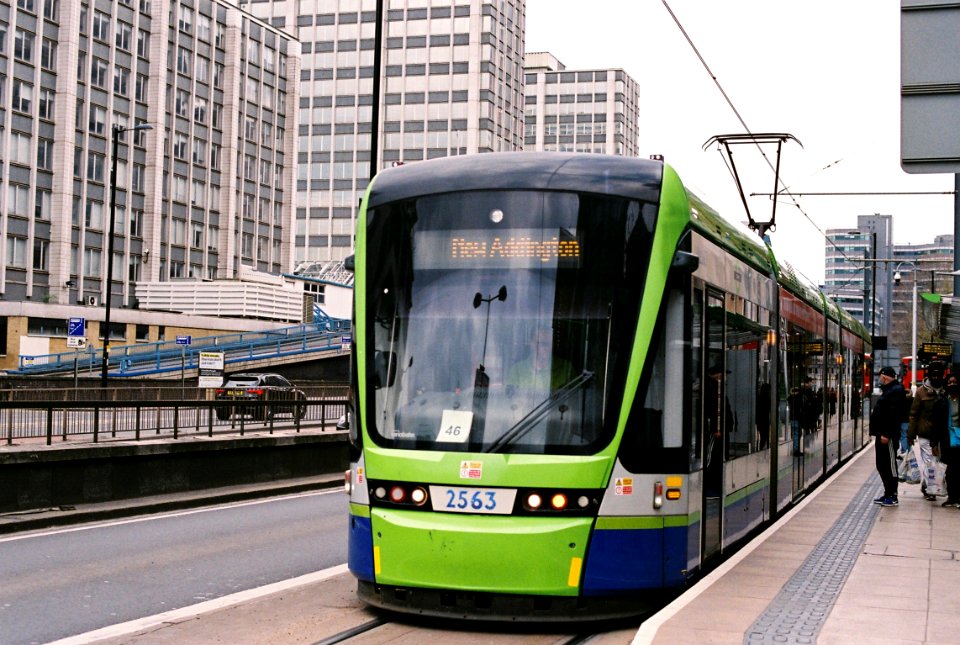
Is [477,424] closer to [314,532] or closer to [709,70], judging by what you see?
[314,532]

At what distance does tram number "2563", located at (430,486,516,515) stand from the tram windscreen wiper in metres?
0.28

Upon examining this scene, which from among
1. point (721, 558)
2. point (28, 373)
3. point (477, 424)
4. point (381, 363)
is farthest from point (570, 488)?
point (28, 373)

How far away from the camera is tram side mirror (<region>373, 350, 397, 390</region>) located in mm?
8875

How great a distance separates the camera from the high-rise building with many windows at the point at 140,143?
75.9m

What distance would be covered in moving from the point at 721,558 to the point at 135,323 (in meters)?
67.6

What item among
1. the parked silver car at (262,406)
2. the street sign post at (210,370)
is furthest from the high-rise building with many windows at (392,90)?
the parked silver car at (262,406)

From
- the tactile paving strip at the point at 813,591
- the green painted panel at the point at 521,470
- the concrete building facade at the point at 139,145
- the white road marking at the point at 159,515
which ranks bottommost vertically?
the white road marking at the point at 159,515

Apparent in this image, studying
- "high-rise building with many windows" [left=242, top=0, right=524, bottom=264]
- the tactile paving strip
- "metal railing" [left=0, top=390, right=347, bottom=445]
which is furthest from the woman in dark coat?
"high-rise building with many windows" [left=242, top=0, right=524, bottom=264]

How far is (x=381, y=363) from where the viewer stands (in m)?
8.94

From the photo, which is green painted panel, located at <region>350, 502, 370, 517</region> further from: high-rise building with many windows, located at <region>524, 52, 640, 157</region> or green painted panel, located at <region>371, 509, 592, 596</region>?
high-rise building with many windows, located at <region>524, 52, 640, 157</region>

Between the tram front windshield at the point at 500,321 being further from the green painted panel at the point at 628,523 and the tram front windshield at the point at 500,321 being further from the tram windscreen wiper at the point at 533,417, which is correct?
the green painted panel at the point at 628,523

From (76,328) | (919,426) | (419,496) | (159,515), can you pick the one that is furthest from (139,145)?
(419,496)

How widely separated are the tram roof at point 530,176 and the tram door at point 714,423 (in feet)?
4.57

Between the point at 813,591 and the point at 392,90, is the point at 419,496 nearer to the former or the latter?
the point at 813,591
